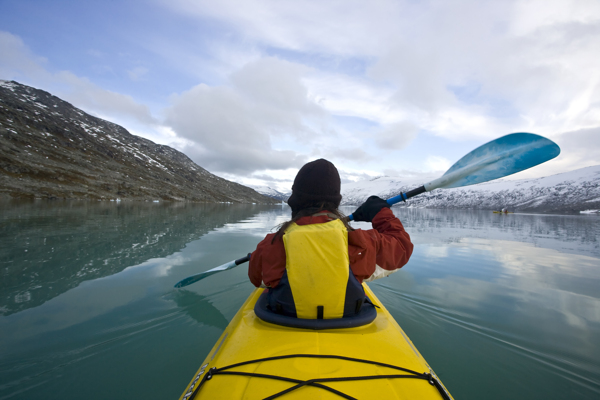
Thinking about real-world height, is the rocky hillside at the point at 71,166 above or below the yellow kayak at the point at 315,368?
above

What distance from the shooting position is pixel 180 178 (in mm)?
133000

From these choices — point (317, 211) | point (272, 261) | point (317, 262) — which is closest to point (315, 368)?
point (317, 262)

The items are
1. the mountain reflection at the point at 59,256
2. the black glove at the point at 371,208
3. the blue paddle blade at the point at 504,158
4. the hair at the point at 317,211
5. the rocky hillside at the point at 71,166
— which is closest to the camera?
the hair at the point at 317,211

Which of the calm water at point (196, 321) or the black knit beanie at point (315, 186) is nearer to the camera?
the black knit beanie at point (315, 186)

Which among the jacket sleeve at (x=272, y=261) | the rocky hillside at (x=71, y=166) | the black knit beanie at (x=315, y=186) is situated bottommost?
the jacket sleeve at (x=272, y=261)

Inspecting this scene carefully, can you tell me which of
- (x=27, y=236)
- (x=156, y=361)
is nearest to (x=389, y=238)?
(x=156, y=361)

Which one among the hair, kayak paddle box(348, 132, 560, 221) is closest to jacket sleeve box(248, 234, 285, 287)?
the hair

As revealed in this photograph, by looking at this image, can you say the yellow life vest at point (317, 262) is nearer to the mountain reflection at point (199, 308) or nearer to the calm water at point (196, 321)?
the calm water at point (196, 321)

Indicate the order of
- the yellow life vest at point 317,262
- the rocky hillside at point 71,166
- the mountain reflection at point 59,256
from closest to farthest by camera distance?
the yellow life vest at point 317,262 → the mountain reflection at point 59,256 → the rocky hillside at point 71,166

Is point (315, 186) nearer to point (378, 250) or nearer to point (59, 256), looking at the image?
point (378, 250)

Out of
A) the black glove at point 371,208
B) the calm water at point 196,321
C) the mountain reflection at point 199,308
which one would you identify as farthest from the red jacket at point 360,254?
the mountain reflection at point 199,308

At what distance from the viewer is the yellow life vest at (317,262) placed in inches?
88.3

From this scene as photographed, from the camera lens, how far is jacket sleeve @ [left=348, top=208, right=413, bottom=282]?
242cm

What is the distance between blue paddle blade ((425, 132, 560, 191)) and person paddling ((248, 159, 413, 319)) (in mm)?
2814
